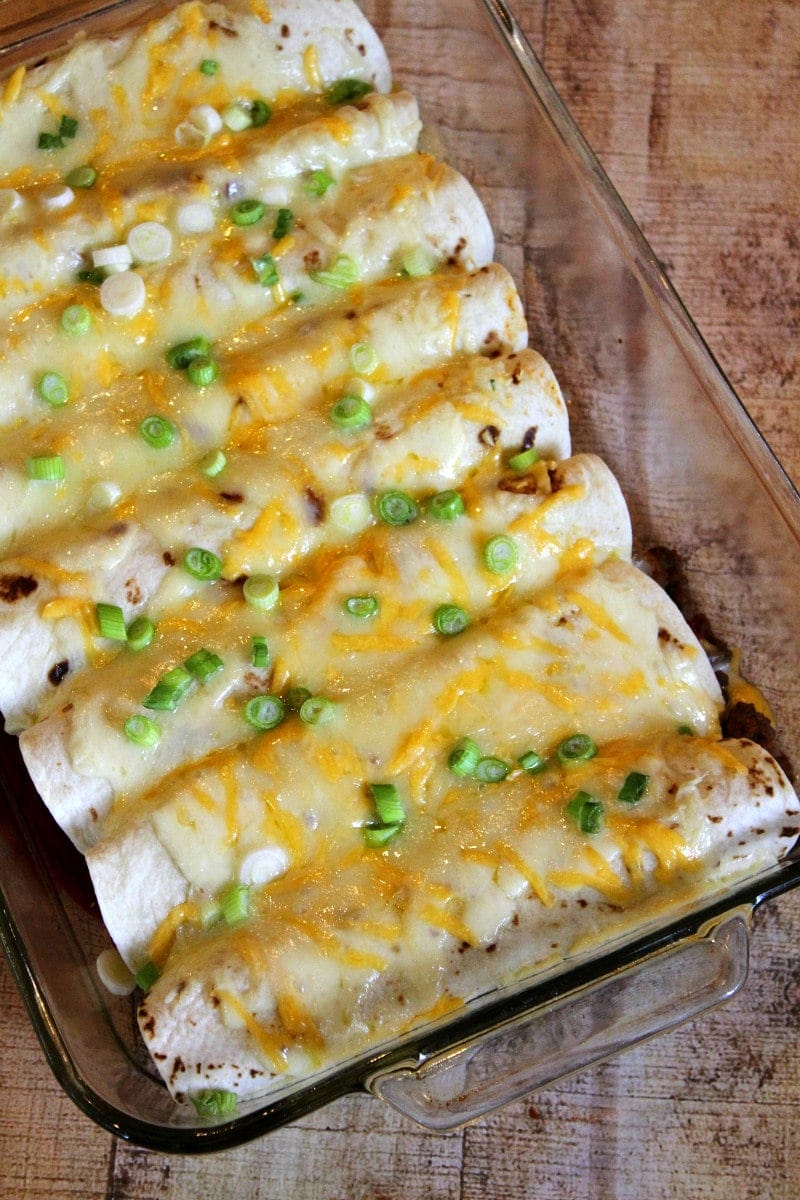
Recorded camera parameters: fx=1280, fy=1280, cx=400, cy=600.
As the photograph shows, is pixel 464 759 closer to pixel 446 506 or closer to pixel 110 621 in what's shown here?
pixel 446 506

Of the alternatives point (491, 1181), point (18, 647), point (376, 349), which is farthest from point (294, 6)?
point (491, 1181)

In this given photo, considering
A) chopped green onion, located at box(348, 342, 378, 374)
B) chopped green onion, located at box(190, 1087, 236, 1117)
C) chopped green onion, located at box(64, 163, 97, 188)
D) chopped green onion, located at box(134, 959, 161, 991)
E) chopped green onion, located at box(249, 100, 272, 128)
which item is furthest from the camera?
chopped green onion, located at box(249, 100, 272, 128)

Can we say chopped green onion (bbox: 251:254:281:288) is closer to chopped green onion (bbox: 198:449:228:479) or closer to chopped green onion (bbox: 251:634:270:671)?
chopped green onion (bbox: 198:449:228:479)

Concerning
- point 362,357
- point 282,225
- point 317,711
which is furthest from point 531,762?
point 282,225

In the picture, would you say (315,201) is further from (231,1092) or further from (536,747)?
(231,1092)

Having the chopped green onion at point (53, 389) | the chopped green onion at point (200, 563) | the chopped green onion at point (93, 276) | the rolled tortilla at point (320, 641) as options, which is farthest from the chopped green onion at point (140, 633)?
the chopped green onion at point (93, 276)

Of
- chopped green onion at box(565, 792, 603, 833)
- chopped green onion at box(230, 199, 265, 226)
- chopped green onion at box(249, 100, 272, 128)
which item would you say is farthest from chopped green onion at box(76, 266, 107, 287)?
chopped green onion at box(565, 792, 603, 833)
